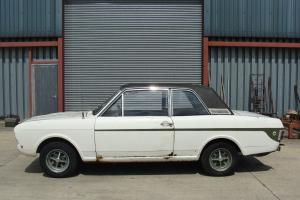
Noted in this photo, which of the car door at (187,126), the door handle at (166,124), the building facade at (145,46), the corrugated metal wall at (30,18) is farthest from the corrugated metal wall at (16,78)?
the door handle at (166,124)

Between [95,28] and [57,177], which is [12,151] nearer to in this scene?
[57,177]

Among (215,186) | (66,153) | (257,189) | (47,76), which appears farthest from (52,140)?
(47,76)

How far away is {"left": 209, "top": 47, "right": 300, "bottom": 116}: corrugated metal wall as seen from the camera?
15.0m

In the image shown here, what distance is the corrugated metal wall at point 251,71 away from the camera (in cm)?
1500

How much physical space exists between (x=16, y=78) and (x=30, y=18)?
2.05 metres

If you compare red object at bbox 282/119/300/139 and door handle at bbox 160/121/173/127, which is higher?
door handle at bbox 160/121/173/127

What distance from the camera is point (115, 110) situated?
25.1 ft

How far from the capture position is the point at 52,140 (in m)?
7.62

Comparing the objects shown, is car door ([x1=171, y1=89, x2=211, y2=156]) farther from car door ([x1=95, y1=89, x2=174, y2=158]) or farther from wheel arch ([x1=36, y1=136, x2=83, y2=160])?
wheel arch ([x1=36, y1=136, x2=83, y2=160])

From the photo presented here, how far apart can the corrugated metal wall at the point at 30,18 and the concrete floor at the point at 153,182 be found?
659 centimetres

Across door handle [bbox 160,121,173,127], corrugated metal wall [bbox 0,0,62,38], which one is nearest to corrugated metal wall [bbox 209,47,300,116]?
corrugated metal wall [bbox 0,0,62,38]

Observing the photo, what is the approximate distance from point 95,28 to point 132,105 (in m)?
7.75

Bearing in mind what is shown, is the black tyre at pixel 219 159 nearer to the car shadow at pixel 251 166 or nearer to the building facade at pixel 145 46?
the car shadow at pixel 251 166

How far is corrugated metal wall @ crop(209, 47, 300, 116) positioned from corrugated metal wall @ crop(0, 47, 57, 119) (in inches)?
233
